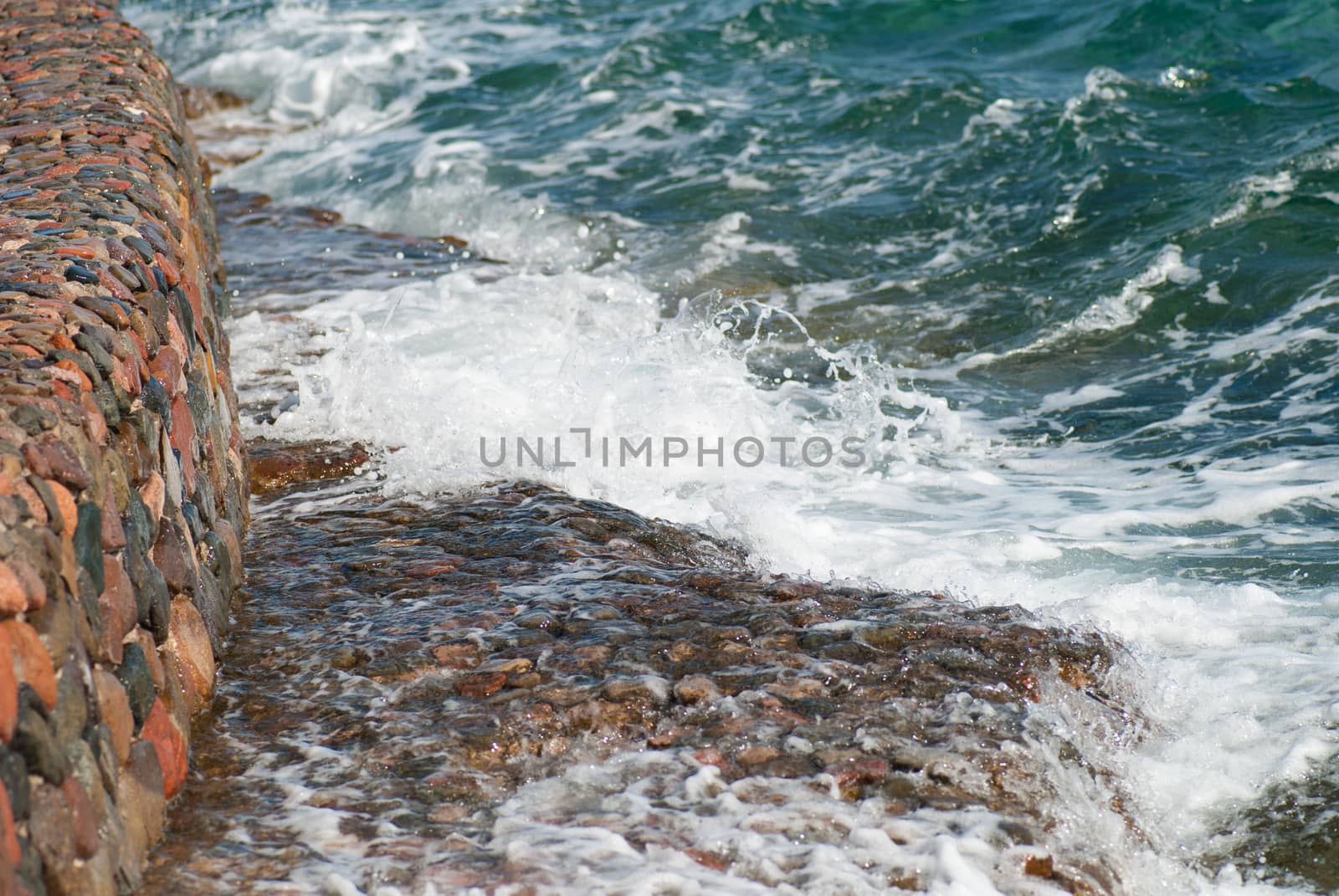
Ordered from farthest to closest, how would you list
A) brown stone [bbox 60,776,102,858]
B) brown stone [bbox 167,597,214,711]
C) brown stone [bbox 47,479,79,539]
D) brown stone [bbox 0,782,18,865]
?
Result: brown stone [bbox 167,597,214,711], brown stone [bbox 47,479,79,539], brown stone [bbox 60,776,102,858], brown stone [bbox 0,782,18,865]

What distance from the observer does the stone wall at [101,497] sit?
1.84 meters

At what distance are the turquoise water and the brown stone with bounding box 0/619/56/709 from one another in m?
2.11

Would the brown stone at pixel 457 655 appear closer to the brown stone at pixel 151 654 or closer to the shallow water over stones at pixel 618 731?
the shallow water over stones at pixel 618 731

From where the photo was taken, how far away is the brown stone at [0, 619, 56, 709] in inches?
70.1

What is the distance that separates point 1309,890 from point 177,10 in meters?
19.1

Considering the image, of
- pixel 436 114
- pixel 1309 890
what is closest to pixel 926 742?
pixel 1309 890

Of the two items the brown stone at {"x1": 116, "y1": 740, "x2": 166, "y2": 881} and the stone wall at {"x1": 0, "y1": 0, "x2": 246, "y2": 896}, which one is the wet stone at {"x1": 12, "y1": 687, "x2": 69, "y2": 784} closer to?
the stone wall at {"x1": 0, "y1": 0, "x2": 246, "y2": 896}

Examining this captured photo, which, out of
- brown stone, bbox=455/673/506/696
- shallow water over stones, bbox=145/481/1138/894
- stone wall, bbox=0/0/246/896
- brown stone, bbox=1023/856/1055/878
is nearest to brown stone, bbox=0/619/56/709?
stone wall, bbox=0/0/246/896

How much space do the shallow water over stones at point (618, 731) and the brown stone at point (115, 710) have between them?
24 centimetres

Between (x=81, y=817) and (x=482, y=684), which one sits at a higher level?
(x=81, y=817)

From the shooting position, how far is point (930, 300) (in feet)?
25.1

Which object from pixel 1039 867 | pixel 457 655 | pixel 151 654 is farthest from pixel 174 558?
pixel 1039 867

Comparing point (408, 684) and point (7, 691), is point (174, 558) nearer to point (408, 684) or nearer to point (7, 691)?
point (408, 684)

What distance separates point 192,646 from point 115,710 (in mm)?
693
